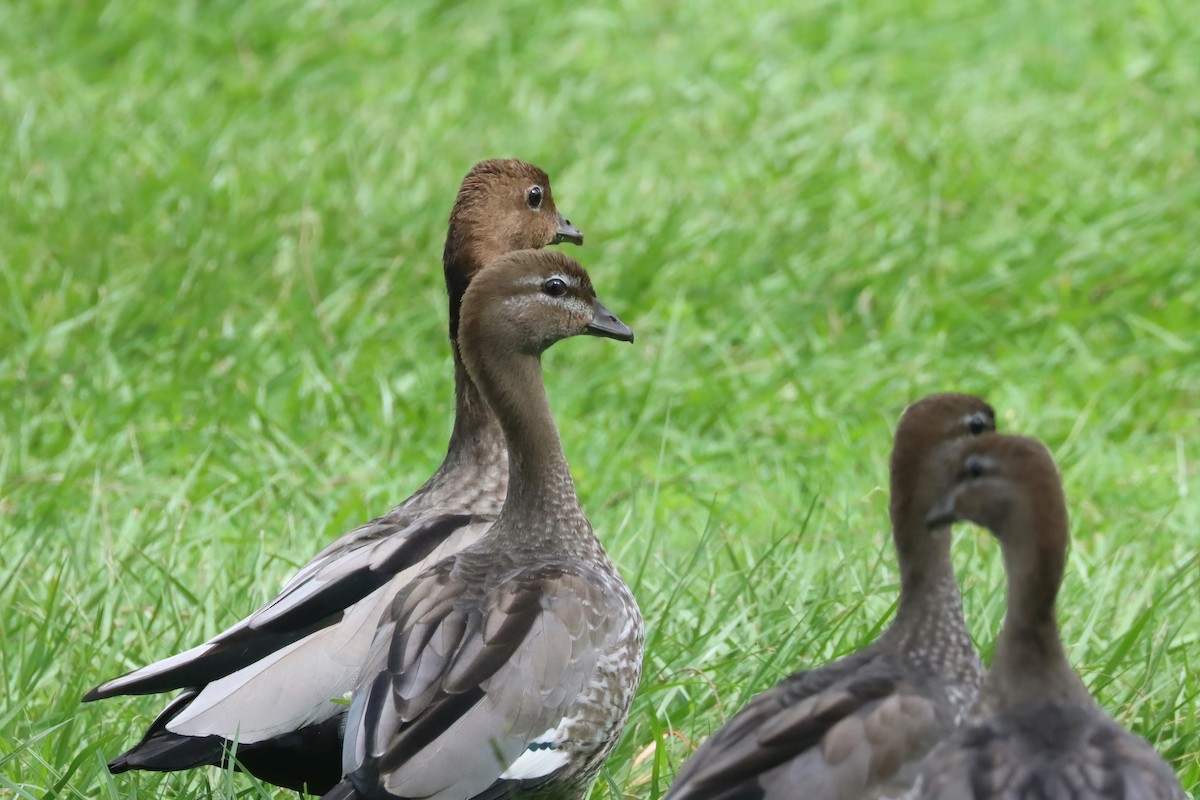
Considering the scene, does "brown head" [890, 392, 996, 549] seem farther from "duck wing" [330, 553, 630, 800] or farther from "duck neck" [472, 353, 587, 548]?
"duck neck" [472, 353, 587, 548]

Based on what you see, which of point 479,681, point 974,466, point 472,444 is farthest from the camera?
point 472,444

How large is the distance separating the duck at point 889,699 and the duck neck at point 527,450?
934 mm

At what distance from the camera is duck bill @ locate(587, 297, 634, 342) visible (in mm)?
4219

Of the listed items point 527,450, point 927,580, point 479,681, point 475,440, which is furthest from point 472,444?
point 927,580

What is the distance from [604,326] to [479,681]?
1.02m

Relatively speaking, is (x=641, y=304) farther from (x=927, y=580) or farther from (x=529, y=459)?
(x=927, y=580)

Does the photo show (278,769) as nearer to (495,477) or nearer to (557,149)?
(495,477)

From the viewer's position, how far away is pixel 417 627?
359 cm

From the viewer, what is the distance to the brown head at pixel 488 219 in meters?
4.73

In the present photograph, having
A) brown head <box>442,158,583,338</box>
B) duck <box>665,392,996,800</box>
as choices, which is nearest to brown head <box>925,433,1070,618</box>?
duck <box>665,392,996,800</box>

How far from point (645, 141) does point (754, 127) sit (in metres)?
0.57

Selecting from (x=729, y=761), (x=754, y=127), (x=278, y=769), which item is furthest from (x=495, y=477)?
(x=754, y=127)

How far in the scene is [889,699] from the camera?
305cm

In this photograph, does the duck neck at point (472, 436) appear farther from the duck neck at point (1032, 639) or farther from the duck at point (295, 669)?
the duck neck at point (1032, 639)
